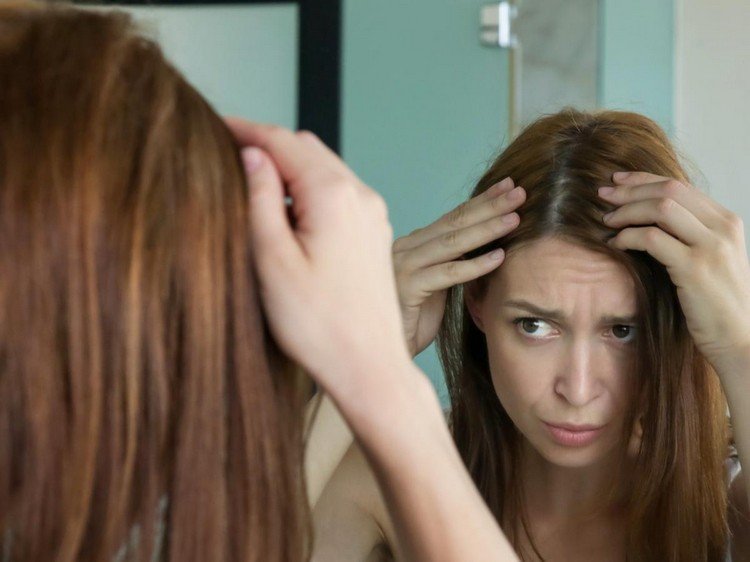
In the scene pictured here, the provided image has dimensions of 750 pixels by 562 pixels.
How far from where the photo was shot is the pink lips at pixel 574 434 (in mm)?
1020

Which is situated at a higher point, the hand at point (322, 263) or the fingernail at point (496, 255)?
the hand at point (322, 263)

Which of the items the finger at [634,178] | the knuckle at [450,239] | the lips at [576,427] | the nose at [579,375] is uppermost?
the finger at [634,178]

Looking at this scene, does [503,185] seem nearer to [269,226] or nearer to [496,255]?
[496,255]

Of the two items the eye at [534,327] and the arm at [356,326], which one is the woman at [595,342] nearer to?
the eye at [534,327]

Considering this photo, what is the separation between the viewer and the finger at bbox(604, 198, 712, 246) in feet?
3.03

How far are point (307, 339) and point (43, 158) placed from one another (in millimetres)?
153

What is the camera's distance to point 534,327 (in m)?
1.06

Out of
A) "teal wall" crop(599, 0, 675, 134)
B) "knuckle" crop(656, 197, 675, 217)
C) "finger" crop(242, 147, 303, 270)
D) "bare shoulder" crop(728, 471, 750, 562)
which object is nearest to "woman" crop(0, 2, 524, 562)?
"finger" crop(242, 147, 303, 270)

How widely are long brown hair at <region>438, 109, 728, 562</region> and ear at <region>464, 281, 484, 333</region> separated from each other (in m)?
0.06

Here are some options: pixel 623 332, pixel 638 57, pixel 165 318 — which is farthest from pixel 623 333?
pixel 638 57

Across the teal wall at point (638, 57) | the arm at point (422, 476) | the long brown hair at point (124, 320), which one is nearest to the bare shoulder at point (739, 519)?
the arm at point (422, 476)

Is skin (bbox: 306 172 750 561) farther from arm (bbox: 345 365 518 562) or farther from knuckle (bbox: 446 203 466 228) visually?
arm (bbox: 345 365 518 562)

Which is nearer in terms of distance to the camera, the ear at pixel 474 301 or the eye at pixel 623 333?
the eye at pixel 623 333

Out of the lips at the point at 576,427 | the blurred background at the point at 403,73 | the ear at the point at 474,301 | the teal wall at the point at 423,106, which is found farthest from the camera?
the teal wall at the point at 423,106
